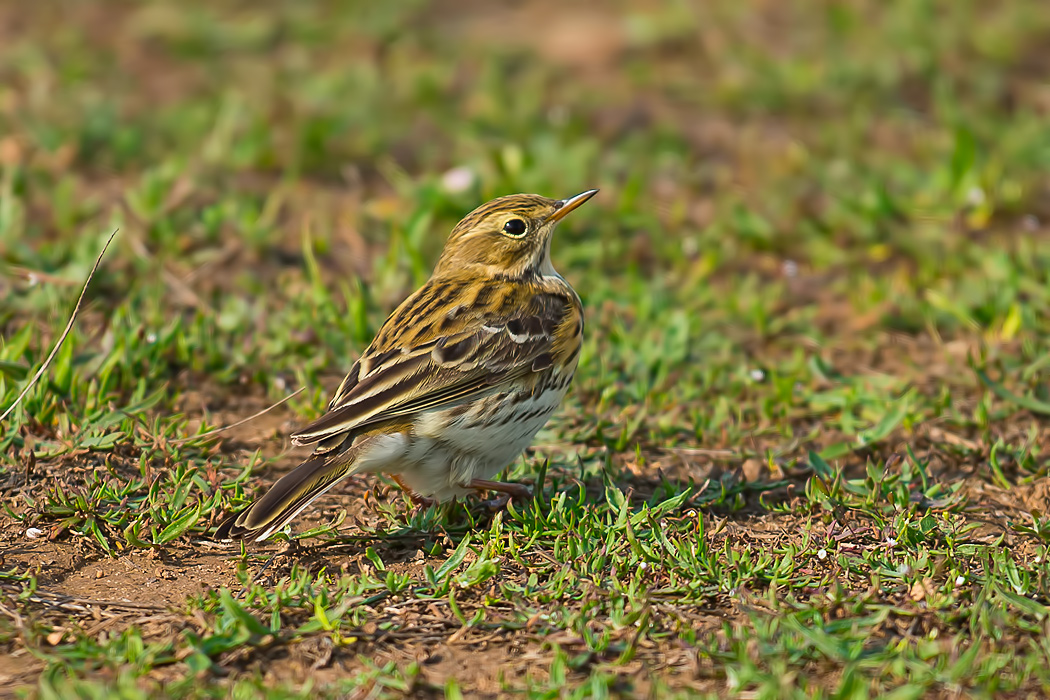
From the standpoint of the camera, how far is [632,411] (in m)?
7.14

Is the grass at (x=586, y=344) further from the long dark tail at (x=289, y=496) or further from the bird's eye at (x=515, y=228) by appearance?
the bird's eye at (x=515, y=228)

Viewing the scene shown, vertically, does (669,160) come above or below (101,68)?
below

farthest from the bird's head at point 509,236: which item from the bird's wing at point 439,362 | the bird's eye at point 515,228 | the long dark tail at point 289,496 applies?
the long dark tail at point 289,496

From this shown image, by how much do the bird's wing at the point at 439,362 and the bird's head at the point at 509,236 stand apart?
0.40 meters

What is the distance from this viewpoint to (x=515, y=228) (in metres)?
6.55

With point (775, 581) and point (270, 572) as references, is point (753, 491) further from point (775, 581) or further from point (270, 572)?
point (270, 572)

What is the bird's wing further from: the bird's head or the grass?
the grass

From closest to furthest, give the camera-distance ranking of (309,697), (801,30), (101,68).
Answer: (309,697), (101,68), (801,30)

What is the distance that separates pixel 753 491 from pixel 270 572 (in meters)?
2.37

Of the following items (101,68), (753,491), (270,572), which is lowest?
(753,491)

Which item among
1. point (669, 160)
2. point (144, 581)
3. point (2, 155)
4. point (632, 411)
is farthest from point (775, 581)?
point (2, 155)

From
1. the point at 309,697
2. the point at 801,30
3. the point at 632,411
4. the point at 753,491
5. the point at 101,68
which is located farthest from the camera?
the point at 801,30

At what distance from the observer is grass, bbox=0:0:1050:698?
507cm

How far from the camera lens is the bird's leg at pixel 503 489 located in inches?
235
